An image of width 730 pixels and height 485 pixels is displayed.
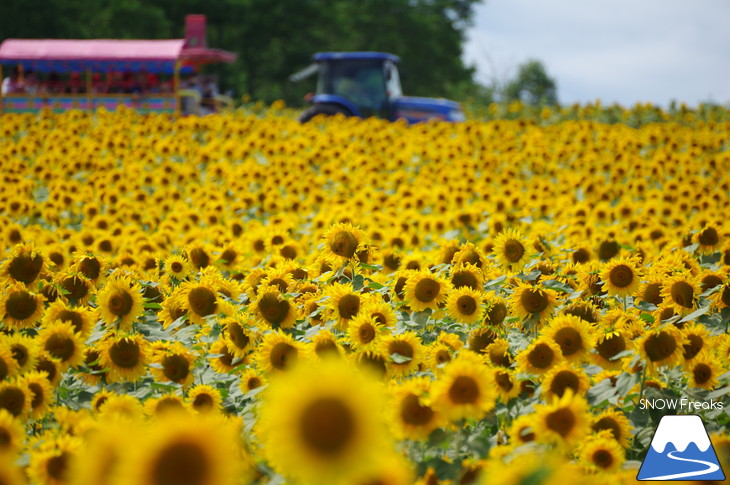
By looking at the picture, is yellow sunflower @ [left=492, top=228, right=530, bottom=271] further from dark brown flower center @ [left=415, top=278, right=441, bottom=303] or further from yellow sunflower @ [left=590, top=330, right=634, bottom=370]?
yellow sunflower @ [left=590, top=330, right=634, bottom=370]

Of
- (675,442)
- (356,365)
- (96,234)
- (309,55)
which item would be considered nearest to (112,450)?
(356,365)

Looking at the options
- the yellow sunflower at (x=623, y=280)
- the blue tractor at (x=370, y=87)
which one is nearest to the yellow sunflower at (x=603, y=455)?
the yellow sunflower at (x=623, y=280)

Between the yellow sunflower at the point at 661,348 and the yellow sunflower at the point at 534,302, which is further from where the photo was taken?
the yellow sunflower at the point at 534,302

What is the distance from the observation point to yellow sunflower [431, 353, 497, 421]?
2.47 m

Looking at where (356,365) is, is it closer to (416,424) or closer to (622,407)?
(416,424)

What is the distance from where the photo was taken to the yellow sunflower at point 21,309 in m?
3.65

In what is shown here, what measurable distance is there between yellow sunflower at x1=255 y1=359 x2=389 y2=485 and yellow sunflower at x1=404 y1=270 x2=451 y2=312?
2.02 metres

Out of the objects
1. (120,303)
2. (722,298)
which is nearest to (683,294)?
(722,298)

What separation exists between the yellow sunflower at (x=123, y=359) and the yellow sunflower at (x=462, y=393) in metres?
1.35

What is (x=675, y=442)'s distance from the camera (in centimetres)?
273

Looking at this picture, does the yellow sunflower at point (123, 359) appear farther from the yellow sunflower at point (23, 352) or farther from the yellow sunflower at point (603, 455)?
the yellow sunflower at point (603, 455)

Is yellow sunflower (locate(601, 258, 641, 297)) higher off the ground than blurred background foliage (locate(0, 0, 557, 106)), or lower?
lower

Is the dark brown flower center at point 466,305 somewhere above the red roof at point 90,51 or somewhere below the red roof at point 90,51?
below

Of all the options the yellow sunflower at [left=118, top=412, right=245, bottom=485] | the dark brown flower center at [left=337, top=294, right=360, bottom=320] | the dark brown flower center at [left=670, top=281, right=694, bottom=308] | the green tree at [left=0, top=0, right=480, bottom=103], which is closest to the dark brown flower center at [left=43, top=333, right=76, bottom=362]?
the dark brown flower center at [left=337, top=294, right=360, bottom=320]
